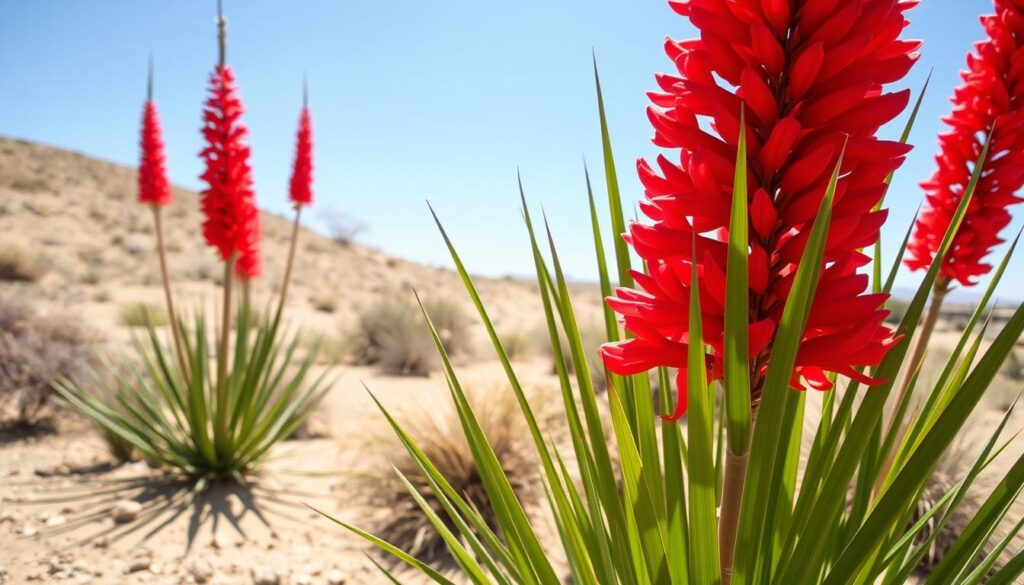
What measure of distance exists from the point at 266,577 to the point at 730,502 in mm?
2711

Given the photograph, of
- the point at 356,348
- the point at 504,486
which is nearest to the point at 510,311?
the point at 356,348

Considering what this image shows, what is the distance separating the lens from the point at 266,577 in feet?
8.91

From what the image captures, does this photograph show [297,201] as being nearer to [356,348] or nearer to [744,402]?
[744,402]

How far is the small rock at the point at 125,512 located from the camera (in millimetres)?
3121

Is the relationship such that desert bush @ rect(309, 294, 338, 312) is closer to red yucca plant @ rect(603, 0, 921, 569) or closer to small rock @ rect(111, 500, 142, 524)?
small rock @ rect(111, 500, 142, 524)

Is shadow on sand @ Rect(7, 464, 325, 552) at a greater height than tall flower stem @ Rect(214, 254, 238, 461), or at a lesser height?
lesser

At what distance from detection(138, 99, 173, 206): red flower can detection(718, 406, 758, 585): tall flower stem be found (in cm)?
434

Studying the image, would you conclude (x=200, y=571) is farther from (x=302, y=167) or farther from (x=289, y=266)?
(x=302, y=167)

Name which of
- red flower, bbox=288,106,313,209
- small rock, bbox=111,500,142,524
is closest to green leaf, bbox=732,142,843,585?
small rock, bbox=111,500,142,524

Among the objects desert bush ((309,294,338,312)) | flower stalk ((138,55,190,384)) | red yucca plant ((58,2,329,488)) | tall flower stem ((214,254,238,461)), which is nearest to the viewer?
red yucca plant ((58,2,329,488))

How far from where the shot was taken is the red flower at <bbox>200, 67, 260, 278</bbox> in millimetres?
3246

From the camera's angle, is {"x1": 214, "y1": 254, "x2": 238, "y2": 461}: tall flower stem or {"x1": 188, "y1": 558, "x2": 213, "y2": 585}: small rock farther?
{"x1": 214, "y1": 254, "x2": 238, "y2": 461}: tall flower stem

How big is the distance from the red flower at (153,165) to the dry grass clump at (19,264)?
42.1 feet

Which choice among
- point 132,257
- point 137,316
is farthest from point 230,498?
point 132,257
